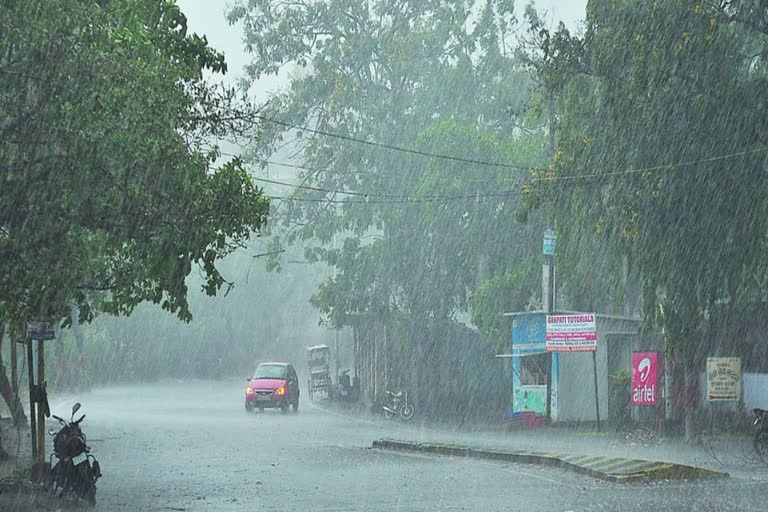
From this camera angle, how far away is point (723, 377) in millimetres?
25875

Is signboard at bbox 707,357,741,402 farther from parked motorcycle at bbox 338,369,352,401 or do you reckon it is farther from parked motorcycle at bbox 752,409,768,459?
parked motorcycle at bbox 338,369,352,401

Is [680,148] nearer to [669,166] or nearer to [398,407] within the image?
[669,166]

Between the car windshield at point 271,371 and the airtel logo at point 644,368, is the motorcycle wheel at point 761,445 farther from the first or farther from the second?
the car windshield at point 271,371

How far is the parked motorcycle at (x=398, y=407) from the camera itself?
37.5 metres

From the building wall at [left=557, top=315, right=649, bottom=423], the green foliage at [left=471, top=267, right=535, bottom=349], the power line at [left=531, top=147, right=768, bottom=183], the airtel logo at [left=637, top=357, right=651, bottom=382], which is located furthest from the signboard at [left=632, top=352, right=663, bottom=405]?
the green foliage at [left=471, top=267, right=535, bottom=349]

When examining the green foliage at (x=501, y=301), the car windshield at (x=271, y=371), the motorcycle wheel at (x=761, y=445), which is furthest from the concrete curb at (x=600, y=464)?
the car windshield at (x=271, y=371)

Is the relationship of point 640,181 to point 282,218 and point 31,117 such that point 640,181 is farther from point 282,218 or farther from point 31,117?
point 282,218

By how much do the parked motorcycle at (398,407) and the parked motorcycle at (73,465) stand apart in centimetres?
2294

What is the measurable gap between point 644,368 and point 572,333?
91.0 inches

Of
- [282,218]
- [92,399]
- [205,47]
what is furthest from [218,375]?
[205,47]

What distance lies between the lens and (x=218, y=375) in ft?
304

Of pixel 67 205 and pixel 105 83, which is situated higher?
pixel 105 83

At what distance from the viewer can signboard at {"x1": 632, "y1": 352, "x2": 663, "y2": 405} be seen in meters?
26.6

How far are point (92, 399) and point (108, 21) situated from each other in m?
41.8
